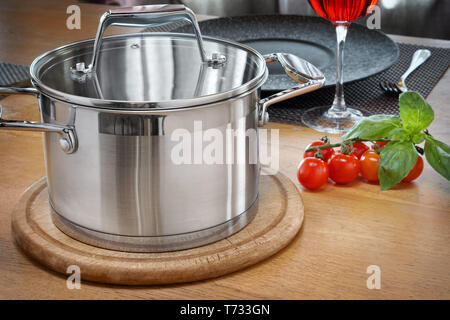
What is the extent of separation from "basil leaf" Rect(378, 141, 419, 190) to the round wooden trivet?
0.13m

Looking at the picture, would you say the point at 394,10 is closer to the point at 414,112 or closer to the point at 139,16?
the point at 414,112

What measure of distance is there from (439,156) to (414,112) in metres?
0.07

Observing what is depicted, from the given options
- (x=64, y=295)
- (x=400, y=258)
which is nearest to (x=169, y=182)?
(x=64, y=295)

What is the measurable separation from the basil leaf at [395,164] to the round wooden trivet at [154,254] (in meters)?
0.13

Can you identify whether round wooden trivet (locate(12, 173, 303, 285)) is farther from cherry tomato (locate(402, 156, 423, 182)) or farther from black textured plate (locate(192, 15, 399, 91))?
black textured plate (locate(192, 15, 399, 91))

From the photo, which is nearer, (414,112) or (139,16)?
(139,16)

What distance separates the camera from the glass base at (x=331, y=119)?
41.9 inches

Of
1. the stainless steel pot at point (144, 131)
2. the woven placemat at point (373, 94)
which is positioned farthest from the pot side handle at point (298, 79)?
the woven placemat at point (373, 94)

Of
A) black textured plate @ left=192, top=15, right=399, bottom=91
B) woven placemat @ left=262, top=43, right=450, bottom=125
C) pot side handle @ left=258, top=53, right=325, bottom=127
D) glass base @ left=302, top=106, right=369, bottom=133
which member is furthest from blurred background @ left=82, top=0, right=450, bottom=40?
pot side handle @ left=258, top=53, right=325, bottom=127

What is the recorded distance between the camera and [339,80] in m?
1.07

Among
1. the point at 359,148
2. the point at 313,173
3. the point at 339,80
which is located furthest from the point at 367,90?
the point at 313,173

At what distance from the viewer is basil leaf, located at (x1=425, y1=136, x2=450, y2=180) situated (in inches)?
33.1
